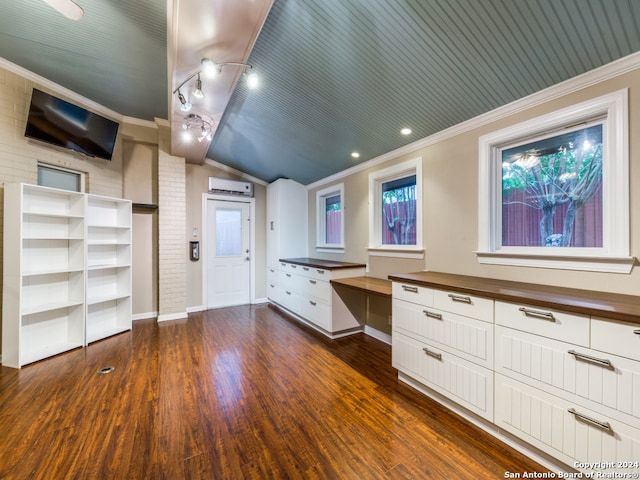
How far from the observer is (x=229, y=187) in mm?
4984

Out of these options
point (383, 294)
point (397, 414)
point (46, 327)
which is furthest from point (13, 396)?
point (383, 294)

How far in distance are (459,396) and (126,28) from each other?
3881 millimetres

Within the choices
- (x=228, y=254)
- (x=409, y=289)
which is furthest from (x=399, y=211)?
(x=228, y=254)

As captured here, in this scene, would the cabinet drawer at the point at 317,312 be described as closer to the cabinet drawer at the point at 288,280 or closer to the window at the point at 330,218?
the cabinet drawer at the point at 288,280

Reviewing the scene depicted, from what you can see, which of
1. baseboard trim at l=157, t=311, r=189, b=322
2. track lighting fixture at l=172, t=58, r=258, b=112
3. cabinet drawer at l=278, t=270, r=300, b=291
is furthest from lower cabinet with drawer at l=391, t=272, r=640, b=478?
baseboard trim at l=157, t=311, r=189, b=322

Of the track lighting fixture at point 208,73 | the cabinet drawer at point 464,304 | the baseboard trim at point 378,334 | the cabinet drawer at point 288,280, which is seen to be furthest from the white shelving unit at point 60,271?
the cabinet drawer at point 464,304

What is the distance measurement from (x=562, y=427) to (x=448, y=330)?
714 millimetres

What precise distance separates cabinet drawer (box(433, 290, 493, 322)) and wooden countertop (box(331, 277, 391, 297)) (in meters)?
0.57

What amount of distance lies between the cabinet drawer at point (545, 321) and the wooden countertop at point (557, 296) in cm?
4

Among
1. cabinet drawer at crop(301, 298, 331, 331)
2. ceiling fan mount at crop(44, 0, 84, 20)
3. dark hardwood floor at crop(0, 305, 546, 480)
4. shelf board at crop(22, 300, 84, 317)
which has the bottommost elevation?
dark hardwood floor at crop(0, 305, 546, 480)

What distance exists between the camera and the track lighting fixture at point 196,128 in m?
3.01

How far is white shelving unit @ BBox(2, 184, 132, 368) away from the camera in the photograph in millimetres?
2625

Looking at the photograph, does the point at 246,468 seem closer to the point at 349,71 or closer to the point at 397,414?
the point at 397,414

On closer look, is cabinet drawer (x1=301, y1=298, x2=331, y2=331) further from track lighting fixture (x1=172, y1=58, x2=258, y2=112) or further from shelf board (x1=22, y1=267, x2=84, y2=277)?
shelf board (x1=22, y1=267, x2=84, y2=277)
